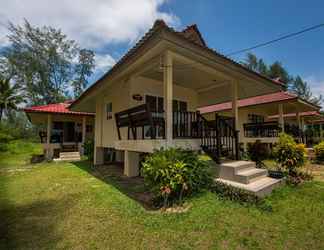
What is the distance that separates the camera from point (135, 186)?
555cm

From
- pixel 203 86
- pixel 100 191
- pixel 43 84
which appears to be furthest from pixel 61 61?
pixel 100 191

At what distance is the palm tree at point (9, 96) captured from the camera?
2523 centimetres

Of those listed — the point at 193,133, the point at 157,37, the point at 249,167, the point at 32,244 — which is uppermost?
the point at 157,37

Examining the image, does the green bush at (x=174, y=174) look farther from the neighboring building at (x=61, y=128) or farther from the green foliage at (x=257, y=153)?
the neighboring building at (x=61, y=128)

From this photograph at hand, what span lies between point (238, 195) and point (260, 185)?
68 cm

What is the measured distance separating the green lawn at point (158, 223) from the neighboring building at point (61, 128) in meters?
9.79

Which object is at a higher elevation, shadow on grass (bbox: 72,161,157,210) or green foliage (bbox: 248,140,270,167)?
green foliage (bbox: 248,140,270,167)

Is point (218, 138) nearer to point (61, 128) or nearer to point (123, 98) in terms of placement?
point (123, 98)

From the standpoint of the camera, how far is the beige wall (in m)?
7.16

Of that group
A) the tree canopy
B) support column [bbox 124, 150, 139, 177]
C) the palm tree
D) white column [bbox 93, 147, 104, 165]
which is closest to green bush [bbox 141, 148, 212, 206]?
support column [bbox 124, 150, 139, 177]

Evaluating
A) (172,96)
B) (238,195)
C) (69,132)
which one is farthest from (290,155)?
(69,132)

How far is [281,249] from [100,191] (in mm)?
4166

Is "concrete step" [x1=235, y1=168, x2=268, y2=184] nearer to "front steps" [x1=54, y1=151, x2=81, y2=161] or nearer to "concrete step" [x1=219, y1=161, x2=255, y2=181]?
"concrete step" [x1=219, y1=161, x2=255, y2=181]

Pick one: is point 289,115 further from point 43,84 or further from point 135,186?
point 43,84
